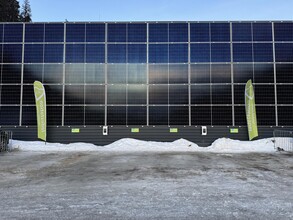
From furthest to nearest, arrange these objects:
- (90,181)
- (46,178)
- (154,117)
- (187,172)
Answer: (154,117)
(187,172)
(46,178)
(90,181)

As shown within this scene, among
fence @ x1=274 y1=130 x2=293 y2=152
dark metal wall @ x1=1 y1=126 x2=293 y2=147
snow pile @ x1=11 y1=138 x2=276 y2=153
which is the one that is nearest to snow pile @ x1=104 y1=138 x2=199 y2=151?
snow pile @ x1=11 y1=138 x2=276 y2=153

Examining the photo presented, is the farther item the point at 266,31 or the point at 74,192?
the point at 266,31

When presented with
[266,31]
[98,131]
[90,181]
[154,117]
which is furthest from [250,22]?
[90,181]

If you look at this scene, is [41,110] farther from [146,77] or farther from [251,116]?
[251,116]

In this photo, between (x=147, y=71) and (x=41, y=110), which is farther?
(x=147, y=71)

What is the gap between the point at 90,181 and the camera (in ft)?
27.9

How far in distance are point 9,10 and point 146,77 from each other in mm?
36867

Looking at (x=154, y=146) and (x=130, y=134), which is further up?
(x=130, y=134)

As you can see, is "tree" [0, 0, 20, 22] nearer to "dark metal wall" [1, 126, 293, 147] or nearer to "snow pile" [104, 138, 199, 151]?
"dark metal wall" [1, 126, 293, 147]

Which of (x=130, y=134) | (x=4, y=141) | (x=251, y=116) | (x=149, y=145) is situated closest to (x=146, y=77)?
(x=130, y=134)

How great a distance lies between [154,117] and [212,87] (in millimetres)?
5586

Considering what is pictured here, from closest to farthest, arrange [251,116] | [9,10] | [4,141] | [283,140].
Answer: [4,141]
[283,140]
[251,116]
[9,10]

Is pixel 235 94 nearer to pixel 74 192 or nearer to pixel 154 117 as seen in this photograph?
pixel 154 117

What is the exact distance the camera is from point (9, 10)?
44844 mm
